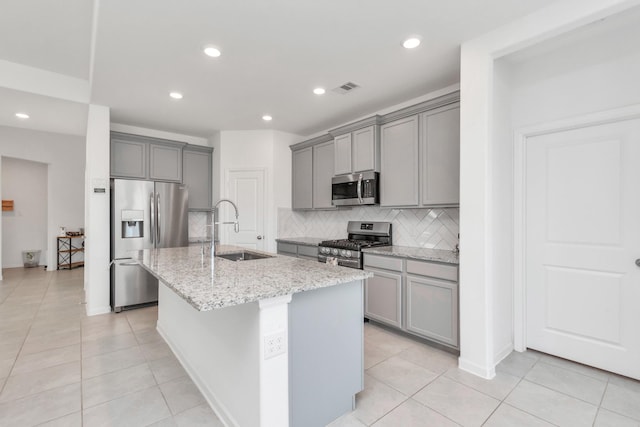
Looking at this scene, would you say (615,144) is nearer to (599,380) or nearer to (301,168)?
(599,380)

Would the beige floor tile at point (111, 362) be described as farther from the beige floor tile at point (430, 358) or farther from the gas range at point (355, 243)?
the beige floor tile at point (430, 358)

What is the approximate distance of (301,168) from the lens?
485cm

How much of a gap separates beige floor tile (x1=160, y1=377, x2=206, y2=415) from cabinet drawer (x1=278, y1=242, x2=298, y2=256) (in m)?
2.41

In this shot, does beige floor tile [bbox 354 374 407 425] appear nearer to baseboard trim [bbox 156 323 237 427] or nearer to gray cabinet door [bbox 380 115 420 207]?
baseboard trim [bbox 156 323 237 427]

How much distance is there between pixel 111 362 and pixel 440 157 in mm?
3545

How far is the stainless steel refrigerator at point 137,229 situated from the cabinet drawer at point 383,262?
9.09 ft

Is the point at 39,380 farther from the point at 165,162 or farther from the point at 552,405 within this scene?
the point at 552,405

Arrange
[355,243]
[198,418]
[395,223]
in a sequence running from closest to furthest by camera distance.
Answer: [198,418], [355,243], [395,223]

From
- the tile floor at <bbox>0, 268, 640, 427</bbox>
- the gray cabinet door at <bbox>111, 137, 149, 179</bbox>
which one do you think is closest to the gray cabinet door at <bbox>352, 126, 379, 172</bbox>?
the tile floor at <bbox>0, 268, 640, 427</bbox>

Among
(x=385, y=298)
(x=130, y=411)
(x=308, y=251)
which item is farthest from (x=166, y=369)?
(x=308, y=251)

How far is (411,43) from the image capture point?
2.40m

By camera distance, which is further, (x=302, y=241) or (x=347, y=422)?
(x=302, y=241)

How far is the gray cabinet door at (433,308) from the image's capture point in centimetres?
260

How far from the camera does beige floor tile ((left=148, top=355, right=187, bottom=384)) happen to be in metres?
2.30
